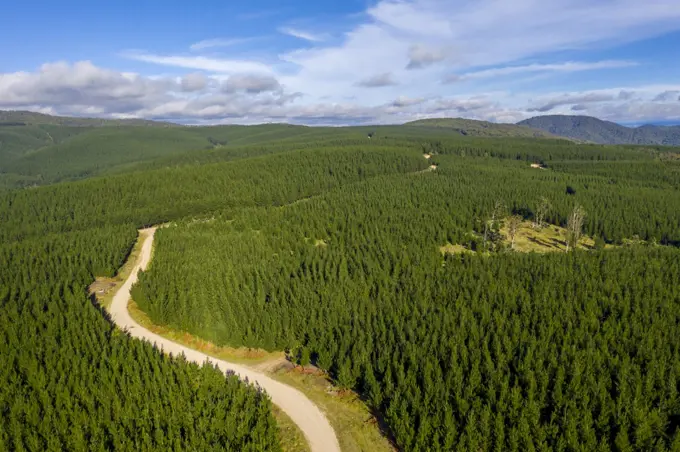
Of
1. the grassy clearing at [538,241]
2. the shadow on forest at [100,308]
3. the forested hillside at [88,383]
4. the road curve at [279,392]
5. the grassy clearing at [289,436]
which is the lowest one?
the grassy clearing at [289,436]

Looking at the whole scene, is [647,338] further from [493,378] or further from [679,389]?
[493,378]

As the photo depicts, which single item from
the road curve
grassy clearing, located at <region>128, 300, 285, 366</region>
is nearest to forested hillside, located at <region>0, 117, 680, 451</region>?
grassy clearing, located at <region>128, 300, 285, 366</region>

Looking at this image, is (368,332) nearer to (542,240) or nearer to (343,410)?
(343,410)

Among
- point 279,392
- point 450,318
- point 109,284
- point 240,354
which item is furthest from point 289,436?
point 109,284

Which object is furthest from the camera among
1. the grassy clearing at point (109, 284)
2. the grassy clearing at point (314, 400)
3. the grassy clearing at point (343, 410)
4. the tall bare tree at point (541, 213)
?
the tall bare tree at point (541, 213)

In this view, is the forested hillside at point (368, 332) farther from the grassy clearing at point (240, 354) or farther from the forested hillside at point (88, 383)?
the grassy clearing at point (240, 354)

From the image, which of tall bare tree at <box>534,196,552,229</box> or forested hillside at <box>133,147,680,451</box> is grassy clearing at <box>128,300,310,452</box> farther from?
tall bare tree at <box>534,196,552,229</box>

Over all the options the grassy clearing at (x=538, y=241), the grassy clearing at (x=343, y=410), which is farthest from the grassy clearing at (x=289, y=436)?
the grassy clearing at (x=538, y=241)

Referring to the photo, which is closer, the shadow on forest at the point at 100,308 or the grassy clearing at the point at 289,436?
the grassy clearing at the point at 289,436
